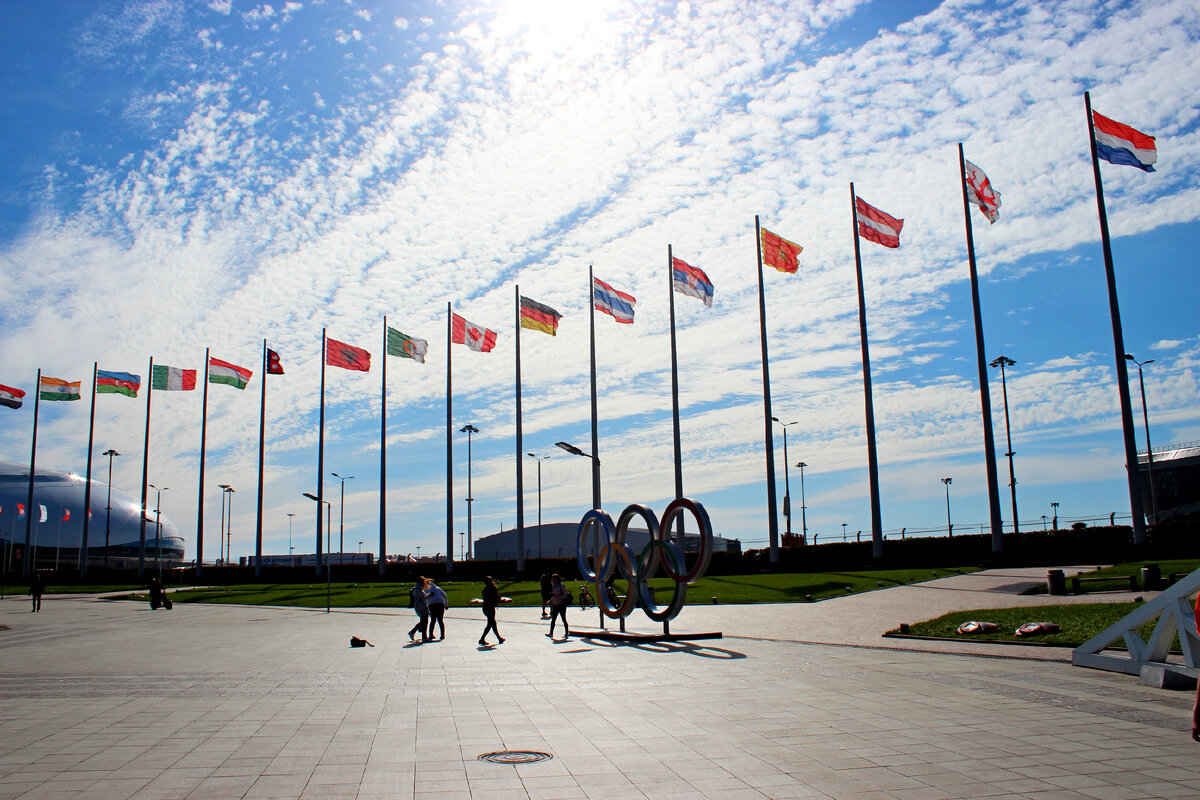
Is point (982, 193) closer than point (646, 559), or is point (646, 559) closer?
point (646, 559)

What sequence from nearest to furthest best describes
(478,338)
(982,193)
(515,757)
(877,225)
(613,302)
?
(515,757)
(982,193)
(877,225)
(613,302)
(478,338)

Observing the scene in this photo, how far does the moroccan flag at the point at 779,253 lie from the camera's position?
131ft

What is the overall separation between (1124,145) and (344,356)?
40441mm

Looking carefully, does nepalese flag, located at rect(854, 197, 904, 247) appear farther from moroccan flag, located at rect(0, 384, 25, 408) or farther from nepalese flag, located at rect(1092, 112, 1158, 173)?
moroccan flag, located at rect(0, 384, 25, 408)

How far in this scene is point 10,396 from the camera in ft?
187

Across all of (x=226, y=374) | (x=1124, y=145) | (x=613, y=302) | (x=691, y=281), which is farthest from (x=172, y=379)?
(x=1124, y=145)

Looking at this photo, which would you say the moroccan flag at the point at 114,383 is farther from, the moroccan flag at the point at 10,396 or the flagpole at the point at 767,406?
the flagpole at the point at 767,406

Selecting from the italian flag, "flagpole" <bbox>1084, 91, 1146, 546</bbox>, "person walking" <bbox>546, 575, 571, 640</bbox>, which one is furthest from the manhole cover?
the italian flag

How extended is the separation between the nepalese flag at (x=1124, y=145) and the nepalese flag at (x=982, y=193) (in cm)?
494

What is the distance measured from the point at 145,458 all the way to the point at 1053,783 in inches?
2823

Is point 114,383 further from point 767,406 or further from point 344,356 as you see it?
point 767,406

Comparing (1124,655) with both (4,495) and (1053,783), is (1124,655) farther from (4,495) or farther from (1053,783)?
(4,495)

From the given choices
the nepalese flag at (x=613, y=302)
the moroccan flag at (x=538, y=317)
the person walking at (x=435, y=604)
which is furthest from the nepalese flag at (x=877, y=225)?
the person walking at (x=435, y=604)

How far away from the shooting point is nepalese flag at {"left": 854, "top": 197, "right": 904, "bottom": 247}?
36938mm
